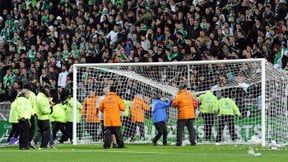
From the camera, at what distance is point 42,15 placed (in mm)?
36719

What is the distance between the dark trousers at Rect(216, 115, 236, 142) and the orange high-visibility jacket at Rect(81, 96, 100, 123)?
3935 mm

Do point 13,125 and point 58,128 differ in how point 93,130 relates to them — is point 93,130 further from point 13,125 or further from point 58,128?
point 13,125

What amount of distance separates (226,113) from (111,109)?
3941mm

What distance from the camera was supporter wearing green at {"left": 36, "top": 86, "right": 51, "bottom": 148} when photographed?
79.7 feet

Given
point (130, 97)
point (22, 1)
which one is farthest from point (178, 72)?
point (22, 1)

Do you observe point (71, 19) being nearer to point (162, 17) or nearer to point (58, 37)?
point (58, 37)

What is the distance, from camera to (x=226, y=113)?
2600 cm

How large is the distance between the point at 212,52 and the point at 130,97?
11.4 ft

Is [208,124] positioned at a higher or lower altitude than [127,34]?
lower

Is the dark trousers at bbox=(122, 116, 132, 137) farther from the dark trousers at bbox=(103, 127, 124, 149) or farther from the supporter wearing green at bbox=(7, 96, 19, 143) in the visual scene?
the supporter wearing green at bbox=(7, 96, 19, 143)

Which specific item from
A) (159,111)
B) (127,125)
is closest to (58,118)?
(127,125)

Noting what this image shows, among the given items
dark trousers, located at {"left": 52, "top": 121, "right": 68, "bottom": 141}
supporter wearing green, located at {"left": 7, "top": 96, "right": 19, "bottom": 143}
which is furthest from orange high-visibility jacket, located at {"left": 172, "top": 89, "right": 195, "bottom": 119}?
supporter wearing green, located at {"left": 7, "top": 96, "right": 19, "bottom": 143}

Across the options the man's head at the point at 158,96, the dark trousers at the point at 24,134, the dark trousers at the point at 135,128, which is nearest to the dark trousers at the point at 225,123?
the man's head at the point at 158,96

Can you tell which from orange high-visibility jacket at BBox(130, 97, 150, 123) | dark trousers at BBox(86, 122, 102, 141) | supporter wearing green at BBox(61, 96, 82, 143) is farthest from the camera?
supporter wearing green at BBox(61, 96, 82, 143)
